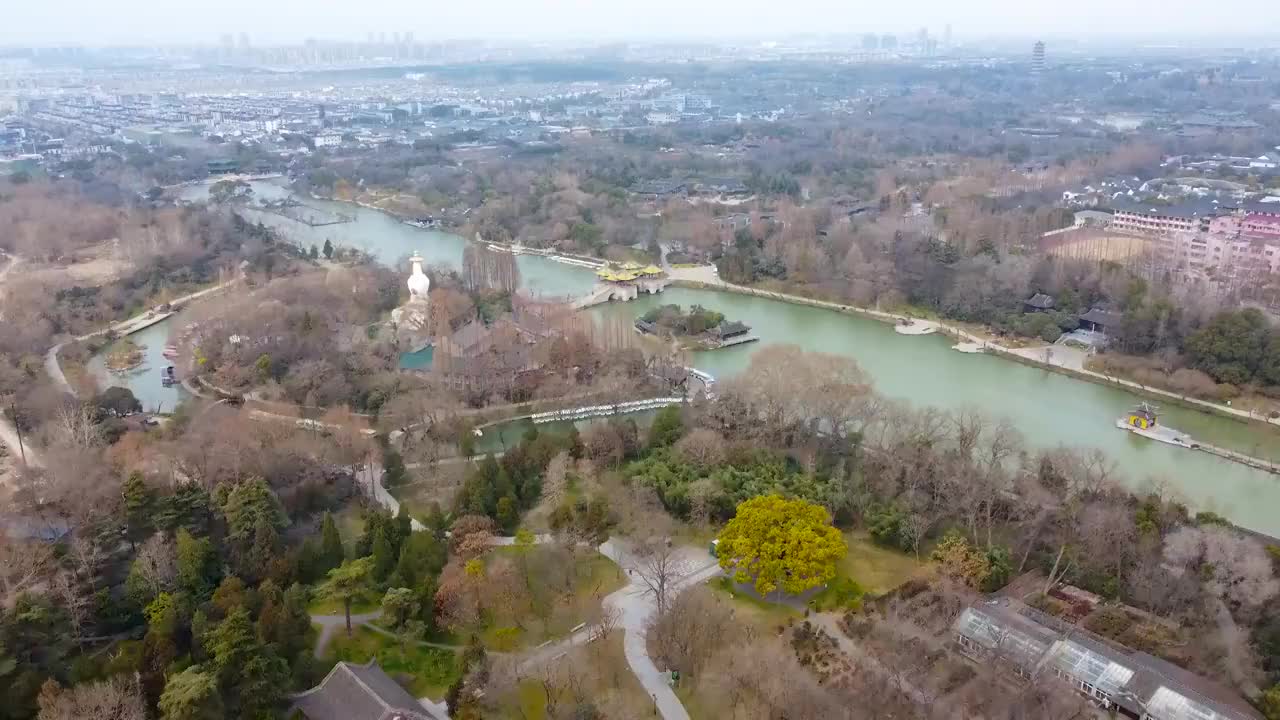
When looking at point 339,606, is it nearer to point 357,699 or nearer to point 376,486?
point 357,699

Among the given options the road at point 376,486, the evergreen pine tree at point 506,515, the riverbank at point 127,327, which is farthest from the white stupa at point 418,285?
the evergreen pine tree at point 506,515

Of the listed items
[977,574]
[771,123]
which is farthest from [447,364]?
[771,123]

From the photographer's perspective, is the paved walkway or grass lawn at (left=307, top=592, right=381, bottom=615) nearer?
the paved walkway

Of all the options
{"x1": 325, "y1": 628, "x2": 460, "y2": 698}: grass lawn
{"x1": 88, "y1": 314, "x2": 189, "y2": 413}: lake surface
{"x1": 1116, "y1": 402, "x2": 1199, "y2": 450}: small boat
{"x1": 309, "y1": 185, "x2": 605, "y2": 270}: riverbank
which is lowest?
{"x1": 88, "y1": 314, "x2": 189, "y2": 413}: lake surface

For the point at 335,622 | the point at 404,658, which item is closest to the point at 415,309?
the point at 335,622

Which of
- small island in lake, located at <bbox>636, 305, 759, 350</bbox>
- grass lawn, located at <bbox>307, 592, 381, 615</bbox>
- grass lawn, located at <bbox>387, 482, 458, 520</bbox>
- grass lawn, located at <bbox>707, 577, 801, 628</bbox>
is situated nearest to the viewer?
grass lawn, located at <bbox>707, 577, 801, 628</bbox>

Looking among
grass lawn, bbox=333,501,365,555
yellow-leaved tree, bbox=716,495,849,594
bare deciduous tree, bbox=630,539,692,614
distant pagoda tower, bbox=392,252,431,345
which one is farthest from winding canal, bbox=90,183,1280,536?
grass lawn, bbox=333,501,365,555

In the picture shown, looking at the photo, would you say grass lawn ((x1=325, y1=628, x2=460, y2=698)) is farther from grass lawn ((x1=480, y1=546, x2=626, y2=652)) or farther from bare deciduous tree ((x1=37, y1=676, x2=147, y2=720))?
bare deciduous tree ((x1=37, y1=676, x2=147, y2=720))
